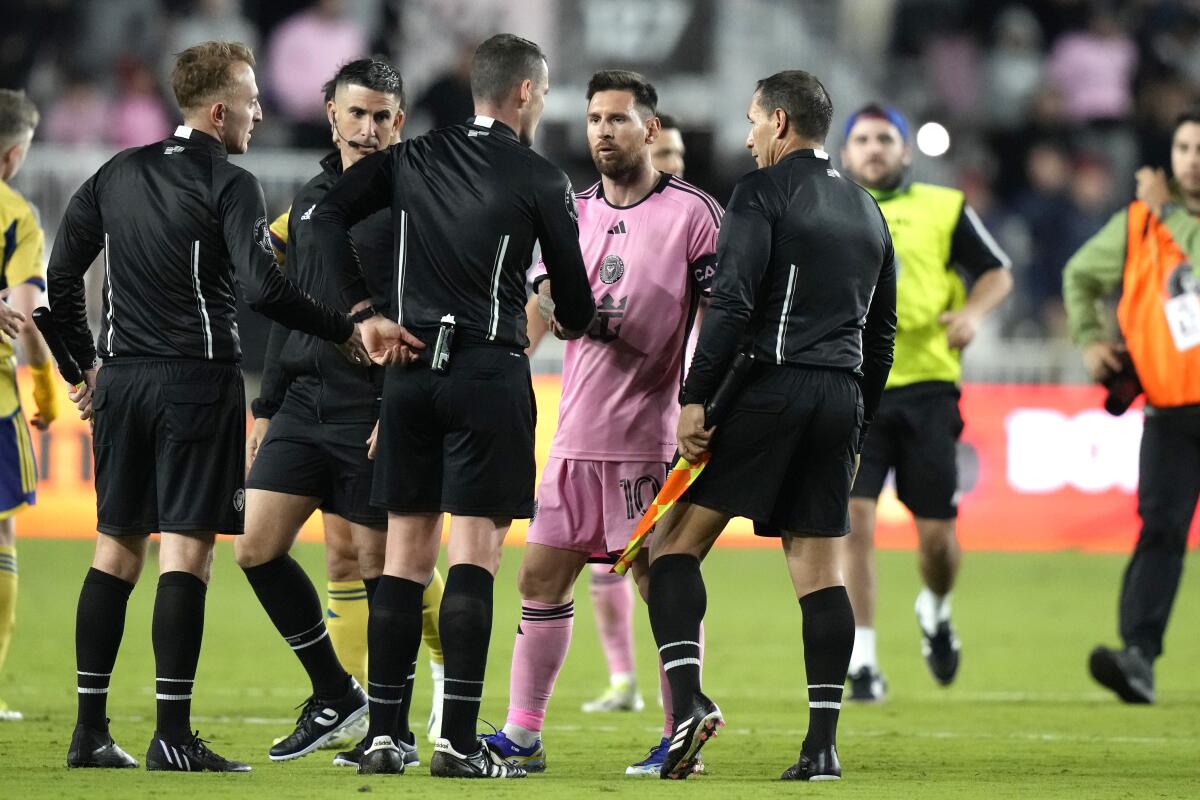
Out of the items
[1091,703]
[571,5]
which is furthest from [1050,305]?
[1091,703]

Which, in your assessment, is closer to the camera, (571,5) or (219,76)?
(219,76)

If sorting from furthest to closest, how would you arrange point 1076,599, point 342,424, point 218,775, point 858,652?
1. point 1076,599
2. point 858,652
3. point 342,424
4. point 218,775

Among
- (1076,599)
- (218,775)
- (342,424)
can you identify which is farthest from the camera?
(1076,599)

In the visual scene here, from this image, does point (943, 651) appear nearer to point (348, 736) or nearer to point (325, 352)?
point (348, 736)

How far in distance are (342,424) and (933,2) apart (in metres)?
16.0

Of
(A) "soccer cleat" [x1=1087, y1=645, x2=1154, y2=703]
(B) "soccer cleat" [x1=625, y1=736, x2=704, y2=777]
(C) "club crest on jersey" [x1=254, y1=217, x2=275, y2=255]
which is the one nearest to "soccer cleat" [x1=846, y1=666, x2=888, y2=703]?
(A) "soccer cleat" [x1=1087, y1=645, x2=1154, y2=703]

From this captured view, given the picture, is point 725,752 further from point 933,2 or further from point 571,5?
point 933,2

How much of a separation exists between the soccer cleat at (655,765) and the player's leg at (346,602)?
139 centimetres

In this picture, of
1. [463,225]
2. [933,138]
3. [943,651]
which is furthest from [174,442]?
[933,138]

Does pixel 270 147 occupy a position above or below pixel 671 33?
below

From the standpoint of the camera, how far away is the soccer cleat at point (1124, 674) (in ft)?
28.0

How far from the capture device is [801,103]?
6070 mm

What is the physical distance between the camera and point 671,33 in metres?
18.8

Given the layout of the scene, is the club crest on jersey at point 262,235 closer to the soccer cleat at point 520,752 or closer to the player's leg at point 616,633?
the soccer cleat at point 520,752
